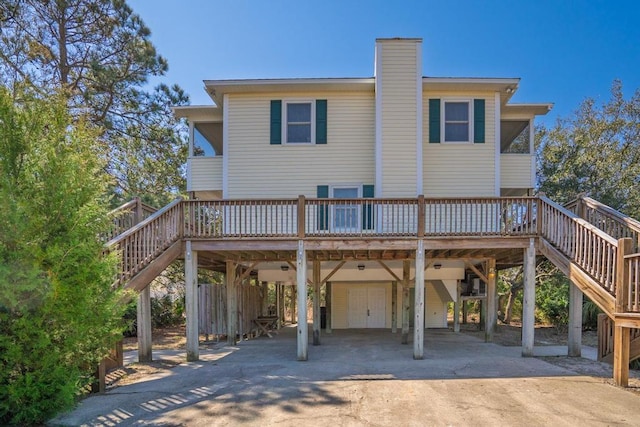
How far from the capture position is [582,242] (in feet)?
24.4

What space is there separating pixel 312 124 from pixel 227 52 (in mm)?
5685

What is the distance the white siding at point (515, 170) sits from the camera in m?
10.9

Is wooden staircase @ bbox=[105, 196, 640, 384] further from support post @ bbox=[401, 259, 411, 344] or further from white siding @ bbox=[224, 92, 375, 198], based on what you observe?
support post @ bbox=[401, 259, 411, 344]

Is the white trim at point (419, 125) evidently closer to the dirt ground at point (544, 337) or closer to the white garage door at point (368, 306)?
the dirt ground at point (544, 337)

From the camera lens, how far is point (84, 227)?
195 inches

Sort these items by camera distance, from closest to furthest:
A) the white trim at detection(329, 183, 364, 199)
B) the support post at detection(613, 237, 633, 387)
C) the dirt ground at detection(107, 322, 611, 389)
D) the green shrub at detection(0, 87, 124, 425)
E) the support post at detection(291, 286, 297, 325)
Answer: the green shrub at detection(0, 87, 124, 425)
the support post at detection(613, 237, 633, 387)
the dirt ground at detection(107, 322, 611, 389)
the white trim at detection(329, 183, 364, 199)
the support post at detection(291, 286, 297, 325)

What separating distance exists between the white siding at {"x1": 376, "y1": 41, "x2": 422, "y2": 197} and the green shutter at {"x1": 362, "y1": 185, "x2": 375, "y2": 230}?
46 cm

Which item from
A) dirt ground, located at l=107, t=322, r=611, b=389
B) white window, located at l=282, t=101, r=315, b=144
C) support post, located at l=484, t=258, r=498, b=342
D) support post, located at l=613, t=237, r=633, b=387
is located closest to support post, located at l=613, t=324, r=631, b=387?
support post, located at l=613, t=237, r=633, b=387

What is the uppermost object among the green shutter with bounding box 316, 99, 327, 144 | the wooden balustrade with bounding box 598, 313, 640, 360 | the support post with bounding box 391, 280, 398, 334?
the green shutter with bounding box 316, 99, 327, 144

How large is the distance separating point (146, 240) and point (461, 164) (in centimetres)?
872

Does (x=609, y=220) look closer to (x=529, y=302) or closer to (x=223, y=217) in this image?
(x=529, y=302)

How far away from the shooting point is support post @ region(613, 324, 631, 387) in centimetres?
641

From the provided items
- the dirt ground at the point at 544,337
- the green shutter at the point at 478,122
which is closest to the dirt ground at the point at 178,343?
the dirt ground at the point at 544,337

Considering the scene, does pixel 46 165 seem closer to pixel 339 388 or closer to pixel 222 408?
pixel 222 408
